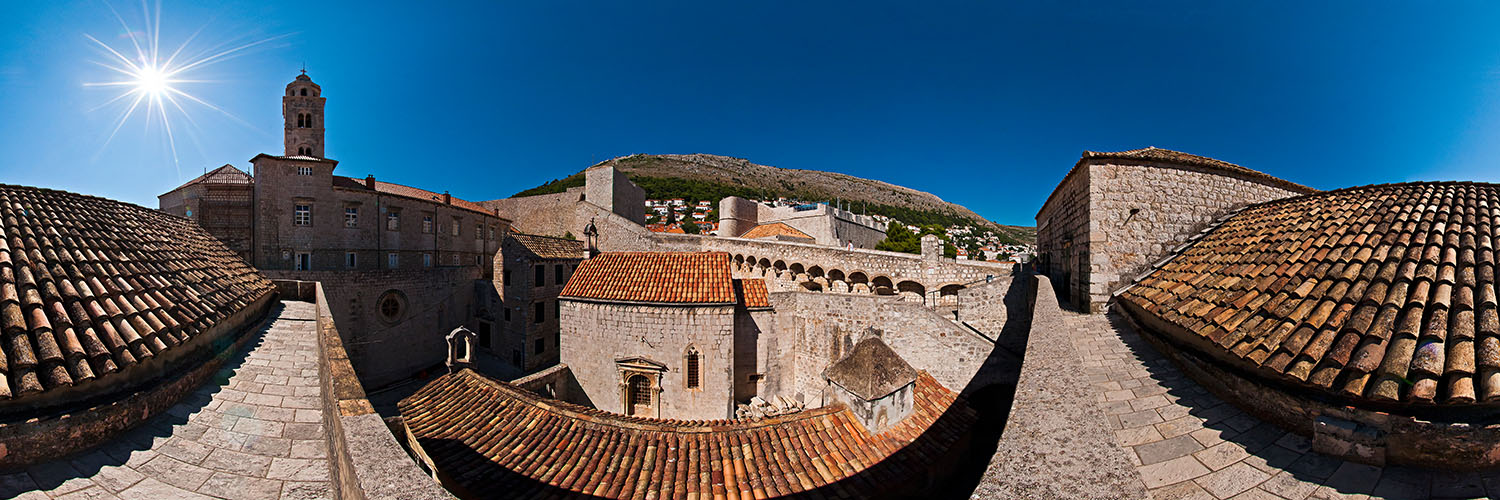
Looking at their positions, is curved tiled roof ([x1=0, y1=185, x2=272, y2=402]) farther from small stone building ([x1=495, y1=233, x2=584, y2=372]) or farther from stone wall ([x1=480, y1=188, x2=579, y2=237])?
stone wall ([x1=480, y1=188, x2=579, y2=237])

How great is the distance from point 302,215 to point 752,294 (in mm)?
19770

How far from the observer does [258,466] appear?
9.58ft

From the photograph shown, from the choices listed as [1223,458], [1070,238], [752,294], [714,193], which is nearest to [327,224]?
[752,294]

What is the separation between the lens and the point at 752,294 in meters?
13.8

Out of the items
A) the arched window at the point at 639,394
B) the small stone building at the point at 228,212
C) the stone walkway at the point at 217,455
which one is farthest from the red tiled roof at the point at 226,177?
the stone walkway at the point at 217,455

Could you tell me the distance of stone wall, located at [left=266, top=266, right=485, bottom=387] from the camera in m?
15.6

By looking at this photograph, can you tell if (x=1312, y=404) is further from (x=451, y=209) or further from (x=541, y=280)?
(x=451, y=209)

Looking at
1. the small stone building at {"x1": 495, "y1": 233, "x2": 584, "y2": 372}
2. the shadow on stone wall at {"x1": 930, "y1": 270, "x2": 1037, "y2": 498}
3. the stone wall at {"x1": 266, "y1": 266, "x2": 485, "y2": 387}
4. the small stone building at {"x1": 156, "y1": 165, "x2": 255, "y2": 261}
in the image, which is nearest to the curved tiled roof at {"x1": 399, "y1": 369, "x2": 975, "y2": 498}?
the shadow on stone wall at {"x1": 930, "y1": 270, "x2": 1037, "y2": 498}

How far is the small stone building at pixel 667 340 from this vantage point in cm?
1233

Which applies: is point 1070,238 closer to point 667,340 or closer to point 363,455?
point 667,340

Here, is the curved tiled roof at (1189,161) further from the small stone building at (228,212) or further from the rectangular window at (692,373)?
the small stone building at (228,212)

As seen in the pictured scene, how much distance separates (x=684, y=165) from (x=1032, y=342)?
88.5 meters

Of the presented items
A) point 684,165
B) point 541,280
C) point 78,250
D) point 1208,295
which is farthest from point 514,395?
point 684,165

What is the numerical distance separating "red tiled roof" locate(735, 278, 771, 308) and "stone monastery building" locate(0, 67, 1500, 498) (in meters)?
0.18
